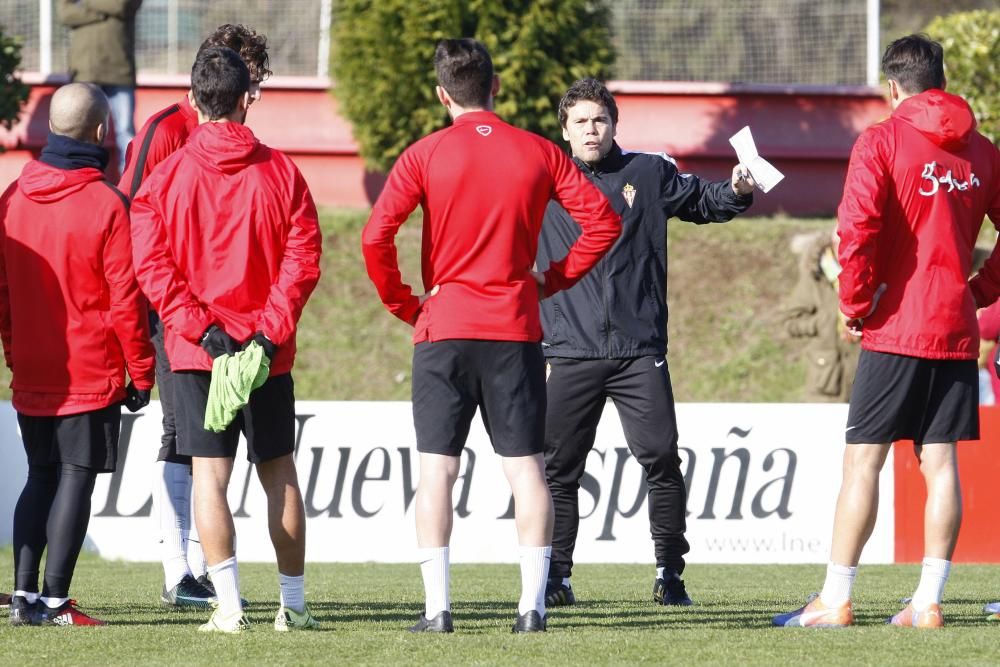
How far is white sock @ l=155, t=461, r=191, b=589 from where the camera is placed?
6.68m

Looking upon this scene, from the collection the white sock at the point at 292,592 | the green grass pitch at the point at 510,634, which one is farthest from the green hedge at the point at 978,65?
the white sock at the point at 292,592

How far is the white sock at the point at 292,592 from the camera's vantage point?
5.61 meters

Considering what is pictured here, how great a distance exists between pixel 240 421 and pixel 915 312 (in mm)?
2424

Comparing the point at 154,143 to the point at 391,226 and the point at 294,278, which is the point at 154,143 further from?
the point at 391,226

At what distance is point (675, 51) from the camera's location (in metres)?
17.8

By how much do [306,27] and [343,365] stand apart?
483 centimetres

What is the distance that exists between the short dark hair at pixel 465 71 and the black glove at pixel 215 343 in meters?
1.15

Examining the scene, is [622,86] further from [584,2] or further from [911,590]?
[911,590]

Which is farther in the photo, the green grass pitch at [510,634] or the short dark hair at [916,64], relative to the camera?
the short dark hair at [916,64]

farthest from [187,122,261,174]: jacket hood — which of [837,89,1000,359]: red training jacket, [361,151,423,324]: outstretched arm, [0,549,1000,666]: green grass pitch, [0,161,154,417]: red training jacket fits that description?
[837,89,1000,359]: red training jacket

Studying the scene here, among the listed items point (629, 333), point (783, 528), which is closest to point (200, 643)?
point (629, 333)

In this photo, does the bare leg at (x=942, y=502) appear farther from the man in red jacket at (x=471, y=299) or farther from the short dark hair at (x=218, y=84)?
the short dark hair at (x=218, y=84)

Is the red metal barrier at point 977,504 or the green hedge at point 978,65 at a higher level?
the green hedge at point 978,65

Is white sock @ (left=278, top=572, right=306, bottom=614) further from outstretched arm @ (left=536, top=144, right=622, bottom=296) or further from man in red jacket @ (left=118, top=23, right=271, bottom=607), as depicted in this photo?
outstretched arm @ (left=536, top=144, right=622, bottom=296)
